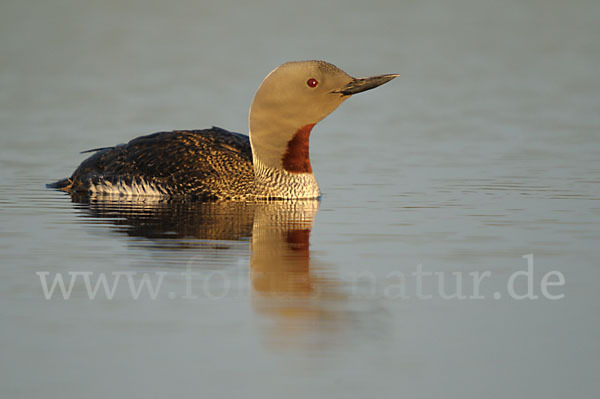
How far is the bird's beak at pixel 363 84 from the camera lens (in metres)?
7.51

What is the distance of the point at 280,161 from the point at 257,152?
203mm

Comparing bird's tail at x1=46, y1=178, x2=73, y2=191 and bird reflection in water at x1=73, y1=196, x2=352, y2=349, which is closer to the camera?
bird reflection in water at x1=73, y1=196, x2=352, y2=349

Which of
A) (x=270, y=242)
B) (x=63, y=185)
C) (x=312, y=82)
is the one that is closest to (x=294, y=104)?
(x=312, y=82)

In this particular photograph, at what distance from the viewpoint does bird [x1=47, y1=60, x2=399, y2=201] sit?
765 centimetres

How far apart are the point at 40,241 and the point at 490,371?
3.25 metres

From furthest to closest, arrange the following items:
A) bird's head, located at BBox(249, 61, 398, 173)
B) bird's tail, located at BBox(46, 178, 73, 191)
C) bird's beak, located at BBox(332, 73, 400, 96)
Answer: bird's tail, located at BBox(46, 178, 73, 191) < bird's head, located at BBox(249, 61, 398, 173) < bird's beak, located at BBox(332, 73, 400, 96)

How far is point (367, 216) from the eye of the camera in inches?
279

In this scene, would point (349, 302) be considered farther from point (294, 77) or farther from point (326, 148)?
point (326, 148)

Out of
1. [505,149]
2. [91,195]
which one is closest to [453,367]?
[91,195]

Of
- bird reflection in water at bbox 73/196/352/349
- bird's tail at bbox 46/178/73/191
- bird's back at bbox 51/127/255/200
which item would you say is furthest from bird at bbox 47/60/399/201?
bird's tail at bbox 46/178/73/191

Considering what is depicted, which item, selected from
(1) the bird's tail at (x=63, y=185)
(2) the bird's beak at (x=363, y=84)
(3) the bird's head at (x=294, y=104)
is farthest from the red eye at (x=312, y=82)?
(1) the bird's tail at (x=63, y=185)

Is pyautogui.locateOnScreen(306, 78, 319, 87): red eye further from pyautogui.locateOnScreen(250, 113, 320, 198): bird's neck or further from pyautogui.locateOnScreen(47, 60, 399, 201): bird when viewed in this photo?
pyautogui.locateOnScreen(250, 113, 320, 198): bird's neck

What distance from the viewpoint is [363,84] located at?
7551 mm

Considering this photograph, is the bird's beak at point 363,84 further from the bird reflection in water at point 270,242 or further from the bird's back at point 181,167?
the bird's back at point 181,167
